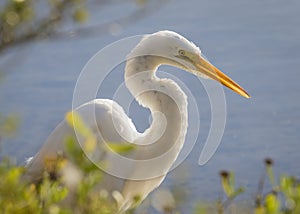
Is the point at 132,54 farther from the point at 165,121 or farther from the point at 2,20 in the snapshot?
the point at 2,20

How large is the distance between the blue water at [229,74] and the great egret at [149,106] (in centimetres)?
72

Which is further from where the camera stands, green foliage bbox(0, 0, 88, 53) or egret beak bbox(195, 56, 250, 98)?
egret beak bbox(195, 56, 250, 98)

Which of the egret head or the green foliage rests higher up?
the green foliage

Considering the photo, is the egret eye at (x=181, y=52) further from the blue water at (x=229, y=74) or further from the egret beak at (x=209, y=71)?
the blue water at (x=229, y=74)

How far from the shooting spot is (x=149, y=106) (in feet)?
10.9

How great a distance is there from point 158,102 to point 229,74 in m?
2.31

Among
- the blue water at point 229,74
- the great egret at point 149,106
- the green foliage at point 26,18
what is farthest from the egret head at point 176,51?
the blue water at point 229,74

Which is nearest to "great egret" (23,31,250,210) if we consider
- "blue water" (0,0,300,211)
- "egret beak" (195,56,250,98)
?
"egret beak" (195,56,250,98)

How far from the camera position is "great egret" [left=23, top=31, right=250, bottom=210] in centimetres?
325

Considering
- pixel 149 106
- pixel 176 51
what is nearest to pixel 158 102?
pixel 149 106

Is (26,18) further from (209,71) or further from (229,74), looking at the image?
(229,74)

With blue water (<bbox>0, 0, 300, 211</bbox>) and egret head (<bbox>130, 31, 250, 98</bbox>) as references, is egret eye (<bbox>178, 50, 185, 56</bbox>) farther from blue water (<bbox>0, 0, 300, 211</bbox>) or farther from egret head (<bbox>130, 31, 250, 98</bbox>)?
blue water (<bbox>0, 0, 300, 211</bbox>)

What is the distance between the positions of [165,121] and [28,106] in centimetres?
240

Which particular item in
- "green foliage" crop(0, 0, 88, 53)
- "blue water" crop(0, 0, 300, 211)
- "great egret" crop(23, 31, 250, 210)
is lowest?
"blue water" crop(0, 0, 300, 211)
